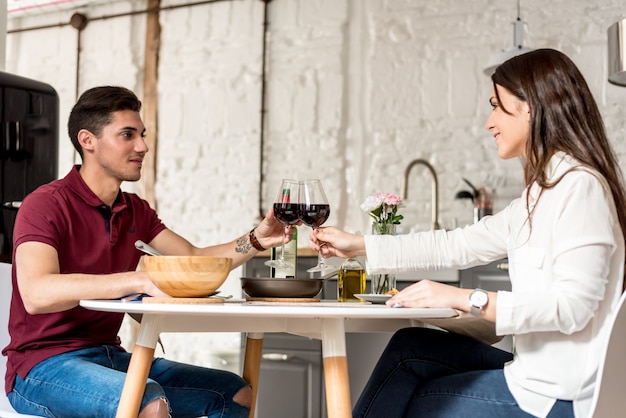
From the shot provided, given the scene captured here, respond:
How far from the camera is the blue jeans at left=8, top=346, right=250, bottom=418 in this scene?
185 centimetres

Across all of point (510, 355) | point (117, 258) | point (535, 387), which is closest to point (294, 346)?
point (117, 258)

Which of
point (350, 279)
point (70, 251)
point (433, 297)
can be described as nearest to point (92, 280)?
point (70, 251)

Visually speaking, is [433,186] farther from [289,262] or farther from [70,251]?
[70,251]

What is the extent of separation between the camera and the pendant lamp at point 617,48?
3.28m

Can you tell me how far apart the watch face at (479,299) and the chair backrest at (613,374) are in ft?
0.87

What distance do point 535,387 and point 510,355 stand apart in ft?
1.26

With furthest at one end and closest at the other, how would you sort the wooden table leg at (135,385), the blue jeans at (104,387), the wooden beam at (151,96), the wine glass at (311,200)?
1. the wooden beam at (151,96)
2. the wine glass at (311,200)
3. the blue jeans at (104,387)
4. the wooden table leg at (135,385)

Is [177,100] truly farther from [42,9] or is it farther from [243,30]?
[42,9]

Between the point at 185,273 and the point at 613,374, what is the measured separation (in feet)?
2.99

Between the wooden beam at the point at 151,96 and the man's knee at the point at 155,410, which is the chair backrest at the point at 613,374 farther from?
the wooden beam at the point at 151,96

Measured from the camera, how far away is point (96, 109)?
2.56 metres

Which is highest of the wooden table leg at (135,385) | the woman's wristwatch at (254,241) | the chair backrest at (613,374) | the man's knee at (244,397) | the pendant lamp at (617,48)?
the pendant lamp at (617,48)

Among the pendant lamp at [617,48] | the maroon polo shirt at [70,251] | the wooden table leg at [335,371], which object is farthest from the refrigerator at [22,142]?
the pendant lamp at [617,48]

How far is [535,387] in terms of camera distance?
5.47ft
